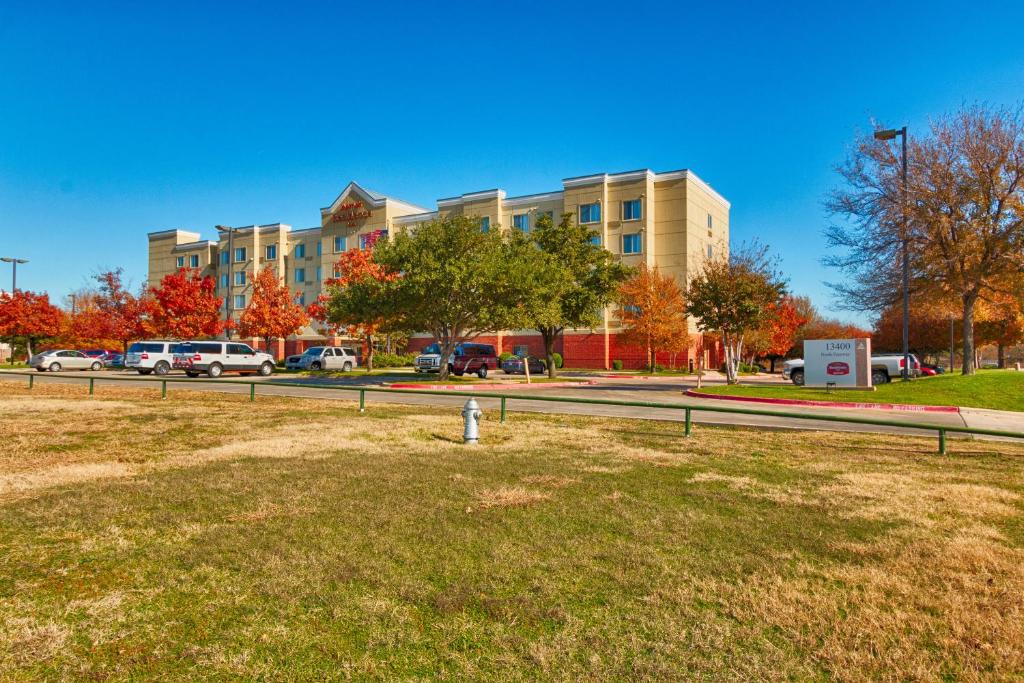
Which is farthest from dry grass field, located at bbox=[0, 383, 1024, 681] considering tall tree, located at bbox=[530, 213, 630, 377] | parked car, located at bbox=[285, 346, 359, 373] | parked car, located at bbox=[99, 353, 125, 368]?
parked car, located at bbox=[99, 353, 125, 368]

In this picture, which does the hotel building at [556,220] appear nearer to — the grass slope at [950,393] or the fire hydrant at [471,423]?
the grass slope at [950,393]

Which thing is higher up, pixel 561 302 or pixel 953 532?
pixel 561 302

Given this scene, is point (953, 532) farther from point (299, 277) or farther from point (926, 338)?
point (299, 277)

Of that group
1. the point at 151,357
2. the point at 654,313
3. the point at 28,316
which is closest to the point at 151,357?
the point at 151,357

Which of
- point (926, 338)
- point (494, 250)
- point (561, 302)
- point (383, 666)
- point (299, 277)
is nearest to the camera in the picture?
point (383, 666)

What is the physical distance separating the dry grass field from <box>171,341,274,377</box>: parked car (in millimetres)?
27262

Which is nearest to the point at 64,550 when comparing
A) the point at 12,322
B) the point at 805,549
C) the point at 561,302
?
the point at 805,549

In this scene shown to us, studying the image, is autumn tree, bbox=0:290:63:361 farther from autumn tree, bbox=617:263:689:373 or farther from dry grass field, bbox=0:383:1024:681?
dry grass field, bbox=0:383:1024:681

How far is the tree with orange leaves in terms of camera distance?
4903 cm

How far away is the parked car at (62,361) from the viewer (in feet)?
137

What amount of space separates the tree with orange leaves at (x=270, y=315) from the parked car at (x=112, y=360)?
9.02 m

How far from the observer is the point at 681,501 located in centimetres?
687

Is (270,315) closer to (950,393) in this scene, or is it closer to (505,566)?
(950,393)

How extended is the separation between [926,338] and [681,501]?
66.1 meters
